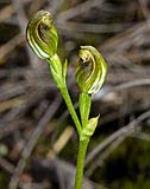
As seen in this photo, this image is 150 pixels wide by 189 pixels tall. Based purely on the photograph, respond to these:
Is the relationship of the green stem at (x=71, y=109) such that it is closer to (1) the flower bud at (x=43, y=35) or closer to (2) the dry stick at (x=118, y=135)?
(1) the flower bud at (x=43, y=35)

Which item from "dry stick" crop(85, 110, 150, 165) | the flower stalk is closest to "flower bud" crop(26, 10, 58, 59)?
the flower stalk

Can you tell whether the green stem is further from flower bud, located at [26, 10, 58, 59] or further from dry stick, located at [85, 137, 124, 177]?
dry stick, located at [85, 137, 124, 177]

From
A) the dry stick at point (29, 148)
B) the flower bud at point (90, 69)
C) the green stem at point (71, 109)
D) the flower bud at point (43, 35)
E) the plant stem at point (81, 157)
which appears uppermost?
the flower bud at point (43, 35)

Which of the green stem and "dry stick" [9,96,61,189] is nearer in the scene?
the green stem

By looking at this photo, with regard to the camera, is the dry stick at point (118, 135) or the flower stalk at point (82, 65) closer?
the flower stalk at point (82, 65)

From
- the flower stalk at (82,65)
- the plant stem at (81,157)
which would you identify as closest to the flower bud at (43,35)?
the flower stalk at (82,65)

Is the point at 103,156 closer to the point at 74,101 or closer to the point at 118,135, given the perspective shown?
the point at 118,135

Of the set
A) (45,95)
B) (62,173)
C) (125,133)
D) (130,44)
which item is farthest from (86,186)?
(130,44)

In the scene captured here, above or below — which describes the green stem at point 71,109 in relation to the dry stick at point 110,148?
above
